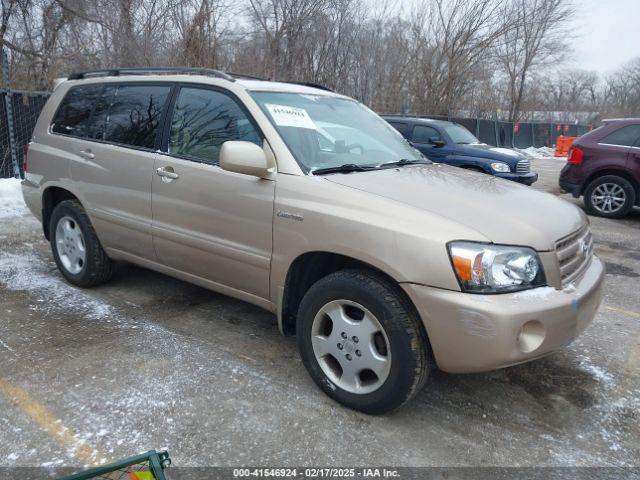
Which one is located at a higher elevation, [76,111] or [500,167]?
[76,111]

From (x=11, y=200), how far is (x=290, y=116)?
607cm

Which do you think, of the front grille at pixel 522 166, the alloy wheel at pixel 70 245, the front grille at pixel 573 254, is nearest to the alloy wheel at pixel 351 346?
the front grille at pixel 573 254

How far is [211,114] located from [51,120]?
1925 millimetres

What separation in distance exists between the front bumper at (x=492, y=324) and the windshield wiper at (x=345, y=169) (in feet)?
2.88

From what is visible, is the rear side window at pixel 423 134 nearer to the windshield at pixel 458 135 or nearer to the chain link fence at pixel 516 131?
the windshield at pixel 458 135

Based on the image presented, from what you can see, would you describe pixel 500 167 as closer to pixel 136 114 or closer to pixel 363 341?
pixel 136 114

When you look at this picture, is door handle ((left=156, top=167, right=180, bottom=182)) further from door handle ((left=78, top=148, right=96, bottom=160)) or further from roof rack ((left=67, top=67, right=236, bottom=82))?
door handle ((left=78, top=148, right=96, bottom=160))

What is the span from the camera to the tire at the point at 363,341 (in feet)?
8.05

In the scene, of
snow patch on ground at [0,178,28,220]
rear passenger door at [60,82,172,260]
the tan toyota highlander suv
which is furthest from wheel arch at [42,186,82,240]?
snow patch on ground at [0,178,28,220]

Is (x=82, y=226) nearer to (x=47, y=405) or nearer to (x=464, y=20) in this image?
(x=47, y=405)

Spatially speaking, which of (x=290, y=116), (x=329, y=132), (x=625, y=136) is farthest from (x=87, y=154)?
(x=625, y=136)

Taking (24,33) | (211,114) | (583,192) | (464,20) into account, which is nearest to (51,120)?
(211,114)

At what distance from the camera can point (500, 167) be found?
9.47 meters

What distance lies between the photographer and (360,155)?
11.0 ft
